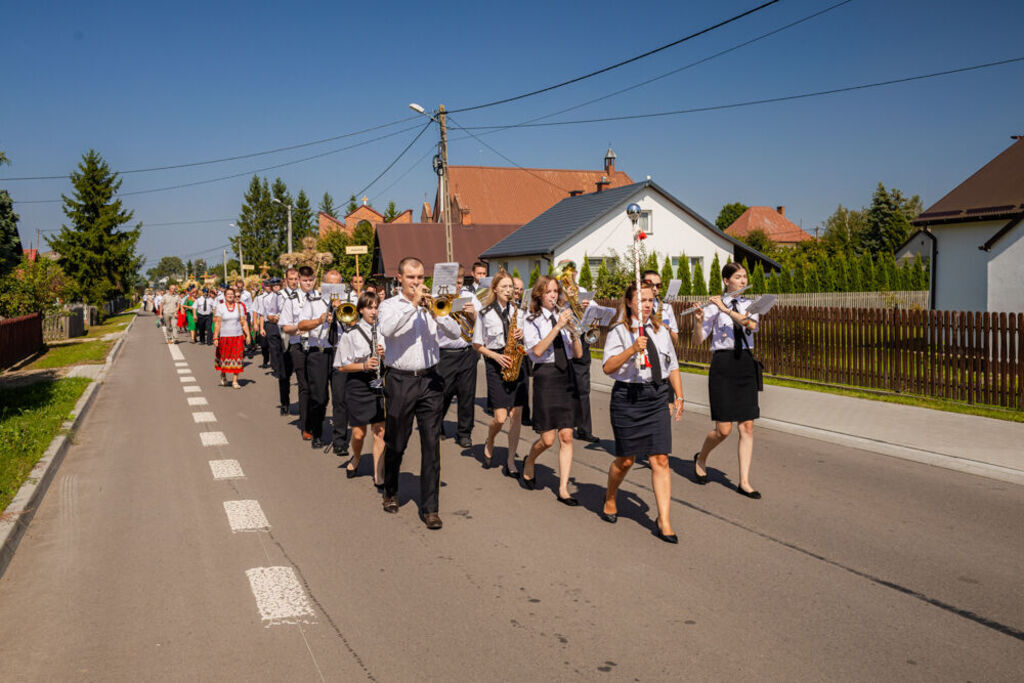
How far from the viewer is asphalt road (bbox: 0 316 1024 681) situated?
393cm

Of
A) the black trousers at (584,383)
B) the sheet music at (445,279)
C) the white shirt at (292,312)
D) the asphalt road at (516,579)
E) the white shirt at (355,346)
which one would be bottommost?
the asphalt road at (516,579)

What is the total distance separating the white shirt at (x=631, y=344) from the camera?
5887 mm

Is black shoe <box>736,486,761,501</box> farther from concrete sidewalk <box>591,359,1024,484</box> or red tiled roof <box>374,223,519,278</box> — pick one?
red tiled roof <box>374,223,519,278</box>

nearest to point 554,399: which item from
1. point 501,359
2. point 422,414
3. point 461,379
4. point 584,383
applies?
point 501,359

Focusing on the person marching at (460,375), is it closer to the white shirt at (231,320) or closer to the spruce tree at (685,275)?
the white shirt at (231,320)

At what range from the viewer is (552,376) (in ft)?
22.7

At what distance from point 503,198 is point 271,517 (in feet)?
226

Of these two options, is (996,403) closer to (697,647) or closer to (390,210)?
(697,647)

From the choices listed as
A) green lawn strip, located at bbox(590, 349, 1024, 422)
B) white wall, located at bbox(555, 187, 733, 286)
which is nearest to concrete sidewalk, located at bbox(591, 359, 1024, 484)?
green lawn strip, located at bbox(590, 349, 1024, 422)

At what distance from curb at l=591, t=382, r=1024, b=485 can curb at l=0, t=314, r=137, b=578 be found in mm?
7977

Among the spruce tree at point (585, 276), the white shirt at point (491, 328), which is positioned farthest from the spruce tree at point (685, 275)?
the white shirt at point (491, 328)

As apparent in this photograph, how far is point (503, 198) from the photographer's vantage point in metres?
74.0

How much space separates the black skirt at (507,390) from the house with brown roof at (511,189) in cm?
6242

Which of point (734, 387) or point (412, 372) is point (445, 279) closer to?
point (412, 372)
